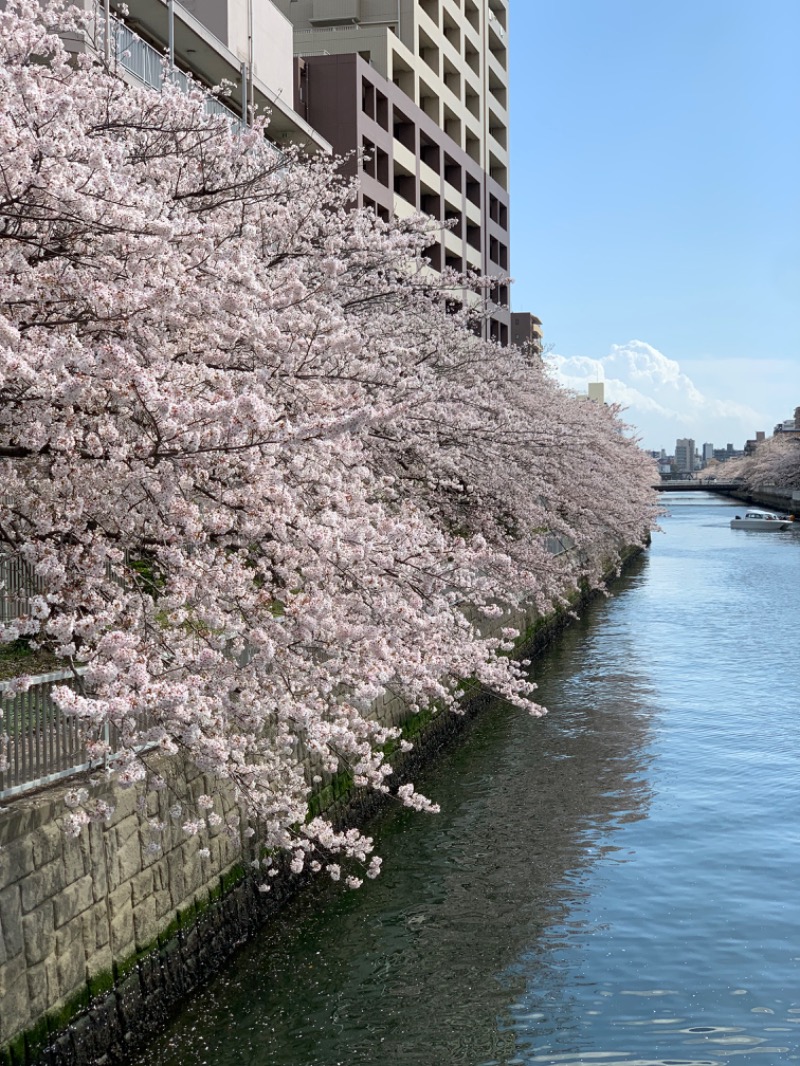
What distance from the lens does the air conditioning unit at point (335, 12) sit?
150ft

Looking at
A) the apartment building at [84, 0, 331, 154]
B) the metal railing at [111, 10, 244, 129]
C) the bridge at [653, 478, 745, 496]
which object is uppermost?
the apartment building at [84, 0, 331, 154]

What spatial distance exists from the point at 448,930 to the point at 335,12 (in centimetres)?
4250

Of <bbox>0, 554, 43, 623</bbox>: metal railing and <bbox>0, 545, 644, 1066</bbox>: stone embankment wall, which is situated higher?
<bbox>0, 554, 43, 623</bbox>: metal railing

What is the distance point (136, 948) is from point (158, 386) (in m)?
4.60

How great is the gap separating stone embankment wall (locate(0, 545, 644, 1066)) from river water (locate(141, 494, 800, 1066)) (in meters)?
0.41

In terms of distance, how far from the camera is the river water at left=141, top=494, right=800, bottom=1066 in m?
9.35

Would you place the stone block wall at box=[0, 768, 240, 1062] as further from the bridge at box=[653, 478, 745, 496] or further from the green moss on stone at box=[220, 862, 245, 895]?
the bridge at box=[653, 478, 745, 496]

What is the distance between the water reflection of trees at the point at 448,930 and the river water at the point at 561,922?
3cm

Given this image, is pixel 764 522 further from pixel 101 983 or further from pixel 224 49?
pixel 101 983

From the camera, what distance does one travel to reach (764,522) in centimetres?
8219

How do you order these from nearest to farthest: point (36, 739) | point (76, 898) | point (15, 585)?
point (36, 739) → point (76, 898) → point (15, 585)

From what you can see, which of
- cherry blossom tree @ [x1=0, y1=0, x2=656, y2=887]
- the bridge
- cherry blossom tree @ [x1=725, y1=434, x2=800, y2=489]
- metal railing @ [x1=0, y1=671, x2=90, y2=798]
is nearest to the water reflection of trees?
cherry blossom tree @ [x1=0, y1=0, x2=656, y2=887]

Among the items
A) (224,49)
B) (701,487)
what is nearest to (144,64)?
(224,49)

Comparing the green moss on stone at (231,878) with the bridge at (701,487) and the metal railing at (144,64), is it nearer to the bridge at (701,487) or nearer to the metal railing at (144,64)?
the metal railing at (144,64)
